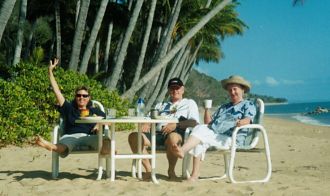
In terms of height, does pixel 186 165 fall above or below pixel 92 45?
below

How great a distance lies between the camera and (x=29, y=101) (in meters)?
10.0

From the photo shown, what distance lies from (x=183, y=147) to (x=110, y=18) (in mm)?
14462

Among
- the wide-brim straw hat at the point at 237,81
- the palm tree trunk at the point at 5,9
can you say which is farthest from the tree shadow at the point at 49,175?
the palm tree trunk at the point at 5,9

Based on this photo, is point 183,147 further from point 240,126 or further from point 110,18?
point 110,18

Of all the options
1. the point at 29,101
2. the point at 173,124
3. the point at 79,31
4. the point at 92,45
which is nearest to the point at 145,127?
the point at 173,124

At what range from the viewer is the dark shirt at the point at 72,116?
639 centimetres

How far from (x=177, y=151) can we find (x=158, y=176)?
1123 millimetres

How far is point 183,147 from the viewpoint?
5.76 metres

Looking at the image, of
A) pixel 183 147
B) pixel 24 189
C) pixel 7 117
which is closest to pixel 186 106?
pixel 183 147

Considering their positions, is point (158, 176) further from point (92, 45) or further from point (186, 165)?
point (92, 45)

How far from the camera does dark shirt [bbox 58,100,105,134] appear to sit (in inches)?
252

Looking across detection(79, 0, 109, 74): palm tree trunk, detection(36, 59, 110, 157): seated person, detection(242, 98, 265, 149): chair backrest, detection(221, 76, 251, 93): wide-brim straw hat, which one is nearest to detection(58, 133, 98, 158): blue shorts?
detection(36, 59, 110, 157): seated person

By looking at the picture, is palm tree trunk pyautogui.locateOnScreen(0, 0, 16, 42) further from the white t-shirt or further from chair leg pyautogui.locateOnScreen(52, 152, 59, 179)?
the white t-shirt

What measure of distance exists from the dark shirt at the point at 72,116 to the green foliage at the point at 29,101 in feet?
10.7
